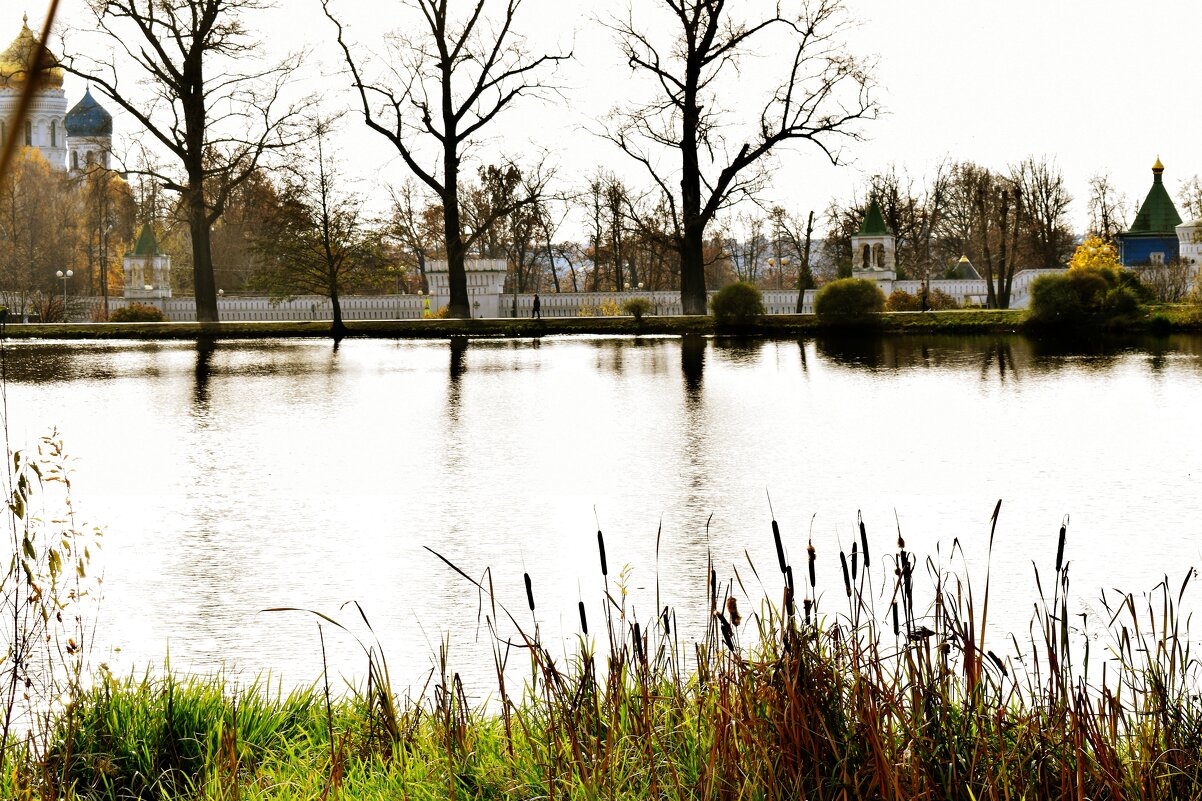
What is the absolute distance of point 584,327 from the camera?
4472 centimetres

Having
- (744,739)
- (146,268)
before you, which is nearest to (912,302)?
(146,268)

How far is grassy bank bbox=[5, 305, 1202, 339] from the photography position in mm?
40250

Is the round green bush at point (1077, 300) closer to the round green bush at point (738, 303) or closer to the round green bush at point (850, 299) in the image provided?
the round green bush at point (850, 299)

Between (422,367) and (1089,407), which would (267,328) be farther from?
(1089,407)

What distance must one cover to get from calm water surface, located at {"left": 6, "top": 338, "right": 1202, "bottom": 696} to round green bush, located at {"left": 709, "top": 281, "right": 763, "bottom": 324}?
17560 mm

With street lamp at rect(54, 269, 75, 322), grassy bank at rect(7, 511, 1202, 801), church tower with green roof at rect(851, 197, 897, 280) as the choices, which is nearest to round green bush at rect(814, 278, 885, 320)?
church tower with green roof at rect(851, 197, 897, 280)

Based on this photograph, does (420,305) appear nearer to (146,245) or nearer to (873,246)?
(146,245)

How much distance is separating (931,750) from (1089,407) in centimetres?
1449

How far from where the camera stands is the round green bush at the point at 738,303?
41.6m

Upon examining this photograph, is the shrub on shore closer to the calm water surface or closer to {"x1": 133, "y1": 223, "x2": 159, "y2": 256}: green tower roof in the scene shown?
the calm water surface

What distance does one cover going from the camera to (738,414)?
17031 millimetres

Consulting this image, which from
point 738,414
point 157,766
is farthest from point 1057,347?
point 157,766

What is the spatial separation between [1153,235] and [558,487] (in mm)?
71296

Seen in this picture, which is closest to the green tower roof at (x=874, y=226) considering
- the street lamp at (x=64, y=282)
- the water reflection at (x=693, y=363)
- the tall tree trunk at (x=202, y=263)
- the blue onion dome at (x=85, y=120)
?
the water reflection at (x=693, y=363)
